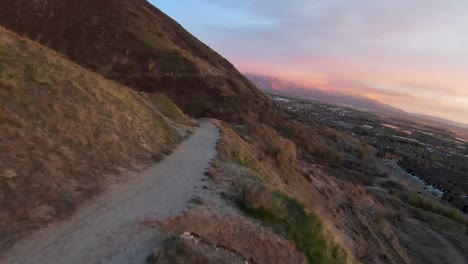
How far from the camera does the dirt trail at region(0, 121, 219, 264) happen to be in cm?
773

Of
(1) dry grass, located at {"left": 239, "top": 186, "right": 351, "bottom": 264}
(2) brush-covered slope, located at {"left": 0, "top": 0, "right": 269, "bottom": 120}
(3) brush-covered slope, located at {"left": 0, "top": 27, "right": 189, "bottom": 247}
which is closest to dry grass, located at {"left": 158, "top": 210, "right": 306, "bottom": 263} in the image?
(1) dry grass, located at {"left": 239, "top": 186, "right": 351, "bottom": 264}

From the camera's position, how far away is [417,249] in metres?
31.5

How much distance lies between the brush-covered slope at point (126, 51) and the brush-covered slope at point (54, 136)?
26624mm

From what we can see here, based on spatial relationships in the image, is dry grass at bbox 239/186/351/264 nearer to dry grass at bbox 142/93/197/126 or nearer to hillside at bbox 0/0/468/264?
hillside at bbox 0/0/468/264

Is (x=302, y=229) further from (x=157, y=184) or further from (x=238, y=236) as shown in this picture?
(x=157, y=184)

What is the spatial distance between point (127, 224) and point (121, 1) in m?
64.7

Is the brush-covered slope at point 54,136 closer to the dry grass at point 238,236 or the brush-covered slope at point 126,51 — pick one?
the dry grass at point 238,236

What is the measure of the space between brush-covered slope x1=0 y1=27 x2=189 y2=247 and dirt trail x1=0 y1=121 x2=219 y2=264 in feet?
1.67

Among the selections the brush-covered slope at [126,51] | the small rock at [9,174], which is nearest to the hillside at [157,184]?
the small rock at [9,174]

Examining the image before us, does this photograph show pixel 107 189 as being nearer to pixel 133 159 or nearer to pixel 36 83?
pixel 133 159

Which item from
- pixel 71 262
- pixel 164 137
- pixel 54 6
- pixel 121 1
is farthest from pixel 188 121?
pixel 121 1

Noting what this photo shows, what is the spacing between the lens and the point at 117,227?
30.2 ft

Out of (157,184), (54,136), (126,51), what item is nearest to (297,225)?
(157,184)

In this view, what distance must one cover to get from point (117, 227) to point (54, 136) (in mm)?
4320
